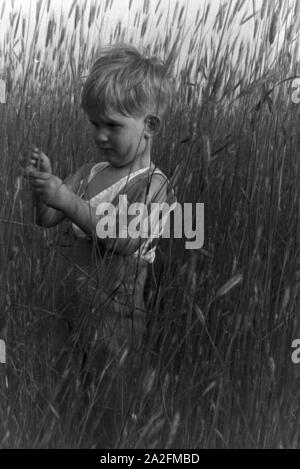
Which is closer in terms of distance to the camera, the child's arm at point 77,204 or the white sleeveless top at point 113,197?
the child's arm at point 77,204

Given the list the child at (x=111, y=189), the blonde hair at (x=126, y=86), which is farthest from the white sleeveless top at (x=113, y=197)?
the blonde hair at (x=126, y=86)

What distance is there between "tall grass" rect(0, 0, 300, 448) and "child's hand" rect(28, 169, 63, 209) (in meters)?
0.07

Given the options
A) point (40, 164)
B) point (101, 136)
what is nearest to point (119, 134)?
point (101, 136)

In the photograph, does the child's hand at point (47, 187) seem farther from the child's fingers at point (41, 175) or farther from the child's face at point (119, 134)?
the child's face at point (119, 134)

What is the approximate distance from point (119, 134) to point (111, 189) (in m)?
0.12

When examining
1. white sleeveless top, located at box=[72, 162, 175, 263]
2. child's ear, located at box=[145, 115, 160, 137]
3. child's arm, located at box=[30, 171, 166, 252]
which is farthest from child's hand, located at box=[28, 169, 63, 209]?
child's ear, located at box=[145, 115, 160, 137]

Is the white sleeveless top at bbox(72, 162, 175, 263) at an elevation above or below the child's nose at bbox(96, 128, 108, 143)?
below

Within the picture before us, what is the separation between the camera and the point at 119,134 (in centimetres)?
168

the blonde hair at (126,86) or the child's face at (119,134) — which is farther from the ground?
the blonde hair at (126,86)

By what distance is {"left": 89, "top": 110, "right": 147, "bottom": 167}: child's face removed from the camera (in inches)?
66.1

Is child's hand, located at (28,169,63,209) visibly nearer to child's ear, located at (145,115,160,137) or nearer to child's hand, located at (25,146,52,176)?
child's hand, located at (25,146,52,176)

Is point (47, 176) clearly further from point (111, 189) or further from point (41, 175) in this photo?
point (111, 189)

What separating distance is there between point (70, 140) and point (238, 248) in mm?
545

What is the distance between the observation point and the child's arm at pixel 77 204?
5.08 ft
